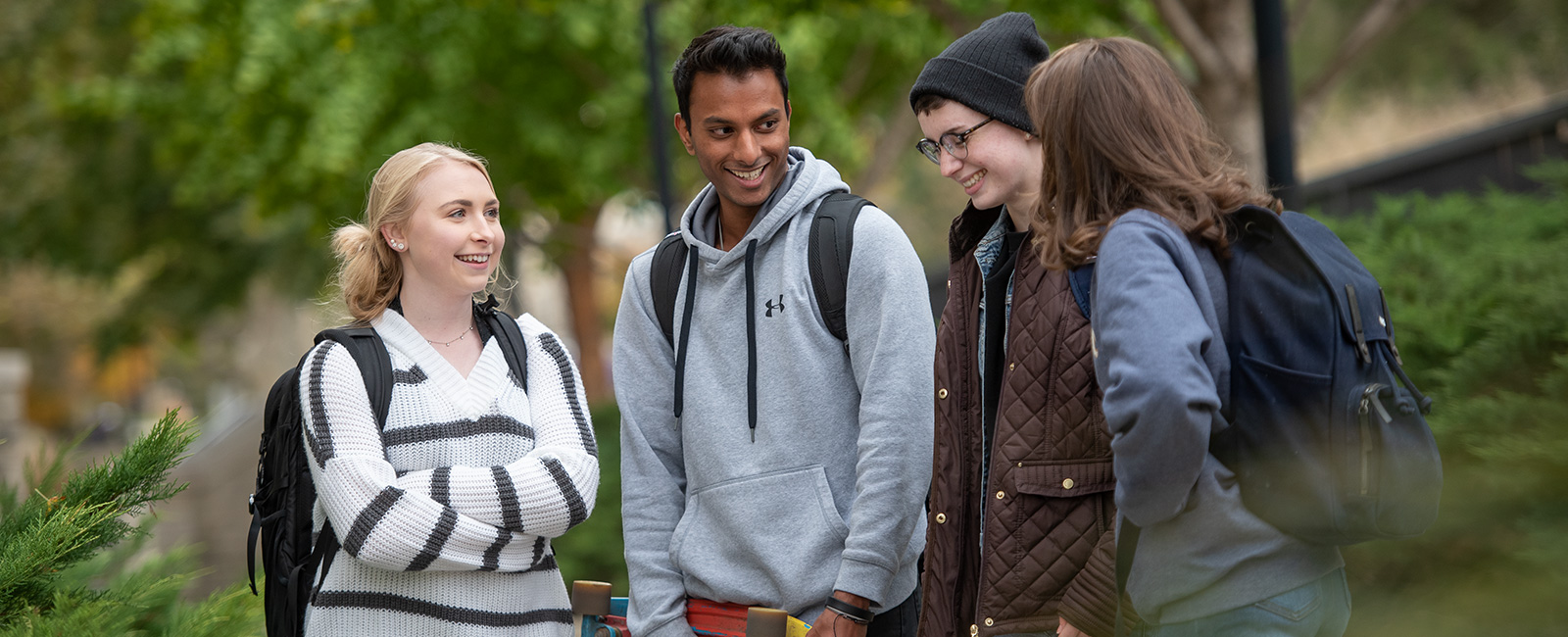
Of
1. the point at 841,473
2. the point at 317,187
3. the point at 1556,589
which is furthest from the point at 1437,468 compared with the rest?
the point at 317,187

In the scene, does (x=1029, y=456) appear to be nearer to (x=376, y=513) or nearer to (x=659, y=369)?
(x=659, y=369)

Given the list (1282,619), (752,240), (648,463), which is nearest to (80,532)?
(648,463)

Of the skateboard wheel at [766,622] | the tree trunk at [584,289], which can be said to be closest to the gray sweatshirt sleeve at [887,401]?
the skateboard wheel at [766,622]

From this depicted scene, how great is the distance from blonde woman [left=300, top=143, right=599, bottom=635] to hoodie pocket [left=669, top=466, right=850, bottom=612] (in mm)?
282

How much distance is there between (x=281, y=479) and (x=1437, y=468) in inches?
88.7

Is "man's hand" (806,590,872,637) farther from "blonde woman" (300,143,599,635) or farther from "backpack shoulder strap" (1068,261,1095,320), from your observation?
"backpack shoulder strap" (1068,261,1095,320)

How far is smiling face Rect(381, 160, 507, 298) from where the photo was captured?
111 inches

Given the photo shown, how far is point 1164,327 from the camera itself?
1.92m

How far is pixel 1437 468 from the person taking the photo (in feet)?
6.23

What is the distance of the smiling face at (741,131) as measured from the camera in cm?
282

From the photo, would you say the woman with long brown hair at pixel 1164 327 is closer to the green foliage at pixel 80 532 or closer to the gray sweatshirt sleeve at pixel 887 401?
the gray sweatshirt sleeve at pixel 887 401

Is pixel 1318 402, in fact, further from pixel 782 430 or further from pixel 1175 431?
pixel 782 430

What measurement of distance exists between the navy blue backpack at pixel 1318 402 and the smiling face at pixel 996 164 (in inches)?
24.1

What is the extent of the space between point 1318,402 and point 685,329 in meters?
1.43
